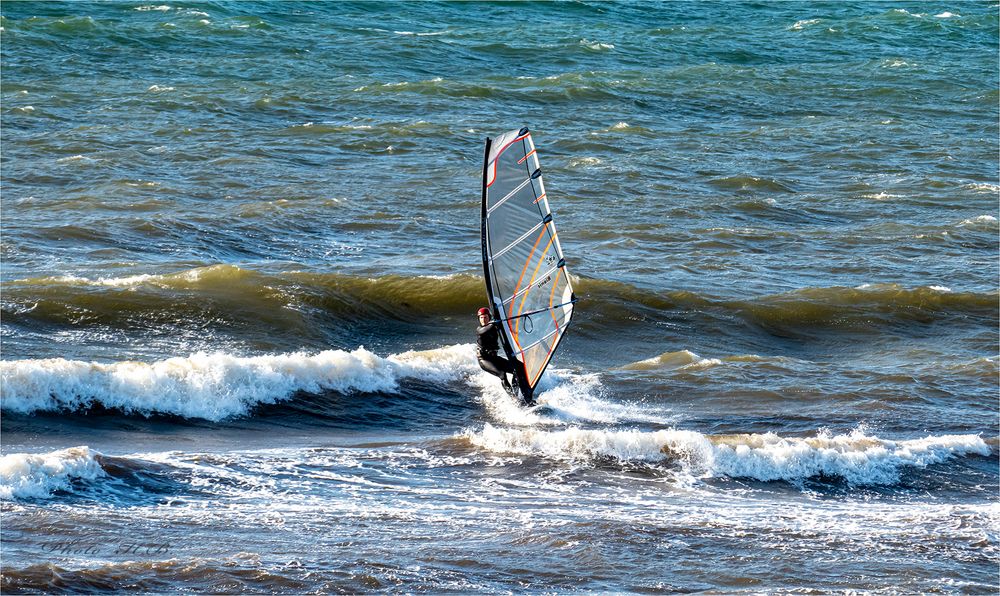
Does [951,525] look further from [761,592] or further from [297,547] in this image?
[297,547]

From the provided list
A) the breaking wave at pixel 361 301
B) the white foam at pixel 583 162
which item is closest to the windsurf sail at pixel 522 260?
the breaking wave at pixel 361 301

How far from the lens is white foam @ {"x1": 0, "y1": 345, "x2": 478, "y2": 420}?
11.6m

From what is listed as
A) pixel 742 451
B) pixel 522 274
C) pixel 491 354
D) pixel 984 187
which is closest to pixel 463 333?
pixel 491 354

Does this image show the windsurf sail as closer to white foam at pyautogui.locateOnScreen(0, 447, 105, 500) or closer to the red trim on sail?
the red trim on sail

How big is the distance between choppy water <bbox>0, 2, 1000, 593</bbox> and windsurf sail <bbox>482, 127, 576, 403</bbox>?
32.9 inches

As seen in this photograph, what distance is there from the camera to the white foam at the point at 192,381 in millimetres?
11617

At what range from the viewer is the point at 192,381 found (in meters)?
12.2

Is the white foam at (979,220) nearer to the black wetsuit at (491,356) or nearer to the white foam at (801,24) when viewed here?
the black wetsuit at (491,356)

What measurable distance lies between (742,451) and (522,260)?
2893mm

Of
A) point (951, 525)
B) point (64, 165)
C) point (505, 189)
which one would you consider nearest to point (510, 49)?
point (64, 165)

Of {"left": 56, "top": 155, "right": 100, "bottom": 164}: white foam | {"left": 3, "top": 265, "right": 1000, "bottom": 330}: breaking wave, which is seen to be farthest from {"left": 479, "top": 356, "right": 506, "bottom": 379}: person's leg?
{"left": 56, "top": 155, "right": 100, "bottom": 164}: white foam

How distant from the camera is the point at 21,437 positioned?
10.8 m

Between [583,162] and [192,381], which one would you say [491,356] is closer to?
[192,381]

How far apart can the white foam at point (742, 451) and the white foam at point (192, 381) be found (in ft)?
7.80
